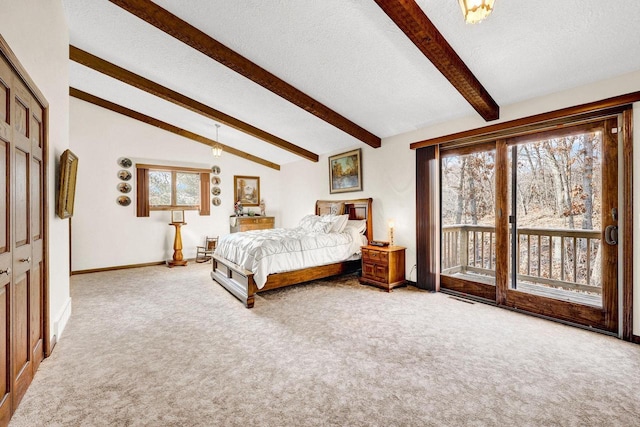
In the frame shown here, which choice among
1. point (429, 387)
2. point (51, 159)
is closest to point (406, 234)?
point (429, 387)

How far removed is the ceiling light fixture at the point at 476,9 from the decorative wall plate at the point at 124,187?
249 inches

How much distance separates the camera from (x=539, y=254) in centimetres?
413

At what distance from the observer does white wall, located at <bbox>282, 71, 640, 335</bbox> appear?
257 cm

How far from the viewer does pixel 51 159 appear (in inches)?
103

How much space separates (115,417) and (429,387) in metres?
1.92

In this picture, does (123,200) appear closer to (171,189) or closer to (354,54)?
(171,189)

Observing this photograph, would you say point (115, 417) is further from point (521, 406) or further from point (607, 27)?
point (607, 27)

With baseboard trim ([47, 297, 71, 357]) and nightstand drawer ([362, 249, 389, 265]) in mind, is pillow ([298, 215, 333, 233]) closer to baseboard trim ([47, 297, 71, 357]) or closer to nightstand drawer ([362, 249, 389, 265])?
nightstand drawer ([362, 249, 389, 265])

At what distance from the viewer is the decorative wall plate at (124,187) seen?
5.78m

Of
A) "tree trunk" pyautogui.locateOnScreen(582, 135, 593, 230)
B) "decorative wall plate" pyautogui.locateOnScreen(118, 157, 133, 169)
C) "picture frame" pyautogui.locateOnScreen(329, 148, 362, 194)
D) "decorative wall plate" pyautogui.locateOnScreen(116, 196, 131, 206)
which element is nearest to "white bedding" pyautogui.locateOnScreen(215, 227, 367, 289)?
"picture frame" pyautogui.locateOnScreen(329, 148, 362, 194)

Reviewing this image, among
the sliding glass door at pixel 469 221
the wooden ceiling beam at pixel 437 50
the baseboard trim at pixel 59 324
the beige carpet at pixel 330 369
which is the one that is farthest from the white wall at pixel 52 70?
the sliding glass door at pixel 469 221

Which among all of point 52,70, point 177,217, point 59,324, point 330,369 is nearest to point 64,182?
point 52,70

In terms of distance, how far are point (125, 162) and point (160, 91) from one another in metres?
2.20

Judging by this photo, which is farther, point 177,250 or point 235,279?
point 177,250
